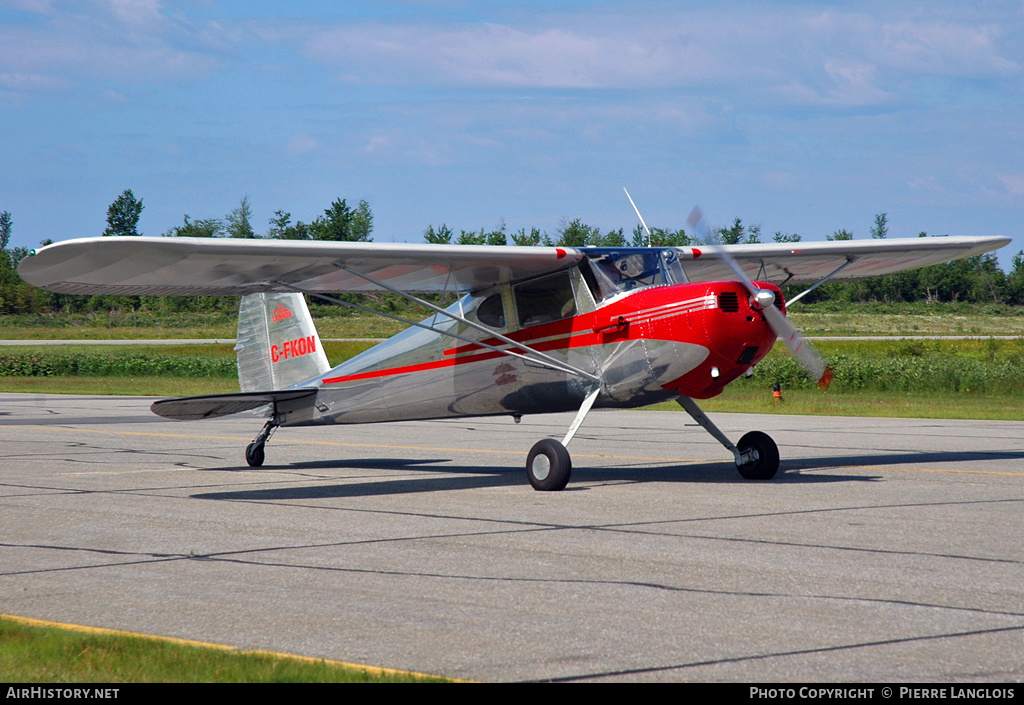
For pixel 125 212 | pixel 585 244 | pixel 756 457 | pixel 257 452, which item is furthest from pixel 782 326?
pixel 125 212

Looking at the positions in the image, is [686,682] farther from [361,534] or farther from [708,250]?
[708,250]

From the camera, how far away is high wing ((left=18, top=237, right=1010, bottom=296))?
32.8 ft

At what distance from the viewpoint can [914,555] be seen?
23.7ft

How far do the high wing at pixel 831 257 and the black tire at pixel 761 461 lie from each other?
2.38 meters

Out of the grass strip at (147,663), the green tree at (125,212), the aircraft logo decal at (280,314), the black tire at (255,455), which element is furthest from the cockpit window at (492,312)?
the green tree at (125,212)

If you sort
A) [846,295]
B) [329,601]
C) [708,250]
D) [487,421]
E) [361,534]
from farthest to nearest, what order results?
1. [846,295]
2. [487,421]
3. [708,250]
4. [361,534]
5. [329,601]

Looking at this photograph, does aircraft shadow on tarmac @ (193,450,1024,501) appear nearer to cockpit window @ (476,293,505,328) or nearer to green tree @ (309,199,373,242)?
cockpit window @ (476,293,505,328)

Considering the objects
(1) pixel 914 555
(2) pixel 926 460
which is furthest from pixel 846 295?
(1) pixel 914 555

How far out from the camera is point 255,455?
1427cm

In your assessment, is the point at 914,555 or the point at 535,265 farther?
the point at 535,265

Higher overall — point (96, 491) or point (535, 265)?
point (535, 265)

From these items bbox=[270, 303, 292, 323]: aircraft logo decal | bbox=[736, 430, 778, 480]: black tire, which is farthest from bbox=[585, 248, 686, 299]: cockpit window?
bbox=[270, 303, 292, 323]: aircraft logo decal

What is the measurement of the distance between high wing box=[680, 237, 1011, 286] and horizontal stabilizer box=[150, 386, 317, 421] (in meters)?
5.56
